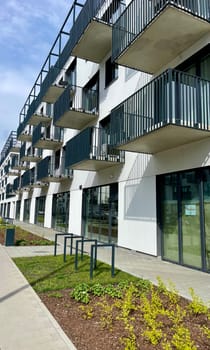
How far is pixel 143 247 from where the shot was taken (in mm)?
9977

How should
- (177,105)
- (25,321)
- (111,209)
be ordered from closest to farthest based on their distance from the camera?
1. (25,321)
2. (177,105)
3. (111,209)

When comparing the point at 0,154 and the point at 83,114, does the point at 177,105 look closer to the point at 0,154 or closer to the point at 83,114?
the point at 83,114

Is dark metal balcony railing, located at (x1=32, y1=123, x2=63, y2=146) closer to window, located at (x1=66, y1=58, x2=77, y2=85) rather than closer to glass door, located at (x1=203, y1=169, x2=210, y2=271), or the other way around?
window, located at (x1=66, y1=58, x2=77, y2=85)

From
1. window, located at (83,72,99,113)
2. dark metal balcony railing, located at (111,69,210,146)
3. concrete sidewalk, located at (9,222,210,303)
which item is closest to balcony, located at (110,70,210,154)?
dark metal balcony railing, located at (111,69,210,146)

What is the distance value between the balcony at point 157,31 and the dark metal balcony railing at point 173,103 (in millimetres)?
1382

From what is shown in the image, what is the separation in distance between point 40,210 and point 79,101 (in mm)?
13108

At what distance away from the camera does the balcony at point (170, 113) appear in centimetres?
702

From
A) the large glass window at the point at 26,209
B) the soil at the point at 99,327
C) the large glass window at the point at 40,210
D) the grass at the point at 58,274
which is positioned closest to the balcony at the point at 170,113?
the grass at the point at 58,274

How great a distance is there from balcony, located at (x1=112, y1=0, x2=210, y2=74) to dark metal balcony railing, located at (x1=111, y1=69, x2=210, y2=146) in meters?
1.38

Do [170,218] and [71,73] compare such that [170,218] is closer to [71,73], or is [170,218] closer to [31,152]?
[71,73]

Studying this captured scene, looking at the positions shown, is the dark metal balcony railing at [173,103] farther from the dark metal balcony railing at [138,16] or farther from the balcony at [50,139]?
the balcony at [50,139]

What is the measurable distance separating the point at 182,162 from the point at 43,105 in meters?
22.3

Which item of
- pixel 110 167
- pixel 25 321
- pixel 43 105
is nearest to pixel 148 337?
pixel 25 321

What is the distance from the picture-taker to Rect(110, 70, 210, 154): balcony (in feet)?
23.0
